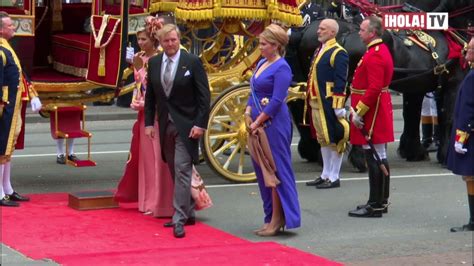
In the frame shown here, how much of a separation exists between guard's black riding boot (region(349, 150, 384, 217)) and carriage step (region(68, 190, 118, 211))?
2.39 metres

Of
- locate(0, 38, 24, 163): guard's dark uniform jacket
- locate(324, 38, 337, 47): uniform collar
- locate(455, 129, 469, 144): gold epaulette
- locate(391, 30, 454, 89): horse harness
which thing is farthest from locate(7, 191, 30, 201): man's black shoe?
locate(391, 30, 454, 89): horse harness

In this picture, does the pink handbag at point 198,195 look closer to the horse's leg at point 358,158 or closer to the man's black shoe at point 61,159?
the horse's leg at point 358,158

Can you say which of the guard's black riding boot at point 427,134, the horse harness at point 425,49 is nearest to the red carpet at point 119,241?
the horse harness at point 425,49

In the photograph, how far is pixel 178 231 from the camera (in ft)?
34.6

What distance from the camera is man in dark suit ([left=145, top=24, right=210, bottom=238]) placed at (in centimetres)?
1067

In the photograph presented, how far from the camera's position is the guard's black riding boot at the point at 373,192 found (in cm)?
1152

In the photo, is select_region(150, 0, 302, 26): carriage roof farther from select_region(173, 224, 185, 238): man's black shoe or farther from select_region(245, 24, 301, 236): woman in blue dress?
select_region(173, 224, 185, 238): man's black shoe

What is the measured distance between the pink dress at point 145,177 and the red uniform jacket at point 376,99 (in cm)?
187

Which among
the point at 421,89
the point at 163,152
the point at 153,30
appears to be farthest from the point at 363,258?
the point at 421,89

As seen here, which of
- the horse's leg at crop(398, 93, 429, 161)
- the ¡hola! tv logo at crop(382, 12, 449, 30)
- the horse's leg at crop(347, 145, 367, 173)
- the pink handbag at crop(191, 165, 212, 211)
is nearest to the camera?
the pink handbag at crop(191, 165, 212, 211)

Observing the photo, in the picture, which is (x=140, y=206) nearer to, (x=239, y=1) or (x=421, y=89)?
(x=239, y=1)

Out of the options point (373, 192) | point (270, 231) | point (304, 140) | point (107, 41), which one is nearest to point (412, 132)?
point (304, 140)

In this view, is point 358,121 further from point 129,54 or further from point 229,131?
point 129,54

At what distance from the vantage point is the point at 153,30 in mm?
11438
